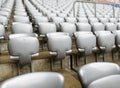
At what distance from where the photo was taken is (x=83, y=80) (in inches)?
56.8

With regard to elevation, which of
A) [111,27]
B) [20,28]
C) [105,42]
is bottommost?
[105,42]

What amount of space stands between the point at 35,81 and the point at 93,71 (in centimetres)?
47

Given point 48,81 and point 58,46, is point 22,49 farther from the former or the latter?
point 48,81

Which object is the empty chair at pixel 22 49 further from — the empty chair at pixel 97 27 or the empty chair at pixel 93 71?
the empty chair at pixel 97 27

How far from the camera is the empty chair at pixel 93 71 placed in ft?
4.74

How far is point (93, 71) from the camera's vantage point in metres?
1.49

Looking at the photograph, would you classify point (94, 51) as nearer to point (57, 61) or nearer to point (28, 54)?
point (57, 61)

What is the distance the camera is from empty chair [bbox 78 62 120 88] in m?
1.44

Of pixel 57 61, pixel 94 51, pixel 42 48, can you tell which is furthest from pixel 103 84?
pixel 42 48

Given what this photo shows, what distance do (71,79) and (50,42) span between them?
0.50m

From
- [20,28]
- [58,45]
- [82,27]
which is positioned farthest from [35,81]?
[82,27]

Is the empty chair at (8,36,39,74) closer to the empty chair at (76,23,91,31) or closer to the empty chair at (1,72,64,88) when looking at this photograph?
the empty chair at (1,72,64,88)

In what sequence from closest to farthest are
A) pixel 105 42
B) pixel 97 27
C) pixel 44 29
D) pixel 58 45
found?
pixel 58 45
pixel 105 42
pixel 44 29
pixel 97 27

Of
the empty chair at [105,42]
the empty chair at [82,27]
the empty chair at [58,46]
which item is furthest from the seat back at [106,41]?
the empty chair at [82,27]
